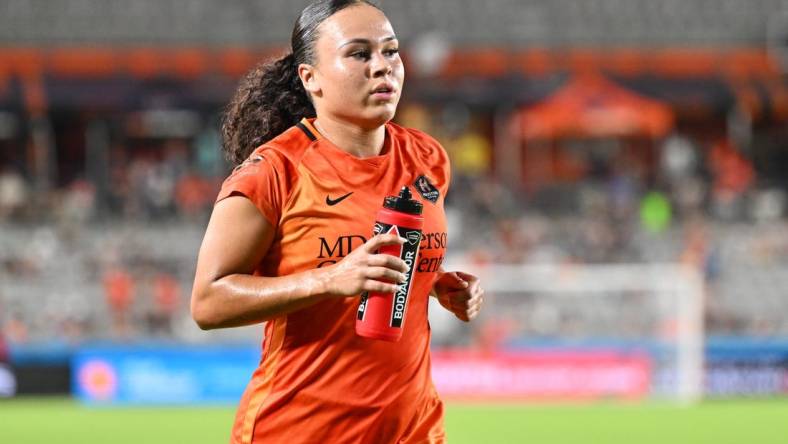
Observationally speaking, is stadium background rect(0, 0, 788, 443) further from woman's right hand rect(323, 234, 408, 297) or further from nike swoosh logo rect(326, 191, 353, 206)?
woman's right hand rect(323, 234, 408, 297)

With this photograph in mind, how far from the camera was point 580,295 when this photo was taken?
14352 millimetres

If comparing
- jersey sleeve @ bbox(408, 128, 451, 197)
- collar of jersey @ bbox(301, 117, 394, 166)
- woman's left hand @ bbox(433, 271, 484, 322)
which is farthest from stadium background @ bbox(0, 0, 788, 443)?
collar of jersey @ bbox(301, 117, 394, 166)

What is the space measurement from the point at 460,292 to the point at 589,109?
15.0 metres

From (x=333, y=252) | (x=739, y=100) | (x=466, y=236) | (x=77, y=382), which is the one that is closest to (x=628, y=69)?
(x=739, y=100)

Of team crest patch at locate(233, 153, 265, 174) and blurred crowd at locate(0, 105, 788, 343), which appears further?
blurred crowd at locate(0, 105, 788, 343)

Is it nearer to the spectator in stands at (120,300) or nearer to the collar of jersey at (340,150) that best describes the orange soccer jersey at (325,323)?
the collar of jersey at (340,150)

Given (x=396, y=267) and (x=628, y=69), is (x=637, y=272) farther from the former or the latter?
(x=396, y=267)

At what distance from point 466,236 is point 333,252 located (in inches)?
583

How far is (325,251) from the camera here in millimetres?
3145

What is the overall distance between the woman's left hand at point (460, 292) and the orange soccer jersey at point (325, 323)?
28cm

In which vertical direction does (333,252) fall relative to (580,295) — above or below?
below

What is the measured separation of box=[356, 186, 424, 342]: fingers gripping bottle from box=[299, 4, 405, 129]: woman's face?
0.29m

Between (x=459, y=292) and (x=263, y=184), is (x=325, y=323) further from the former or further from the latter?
(x=459, y=292)

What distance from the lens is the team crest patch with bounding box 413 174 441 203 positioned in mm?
3342
